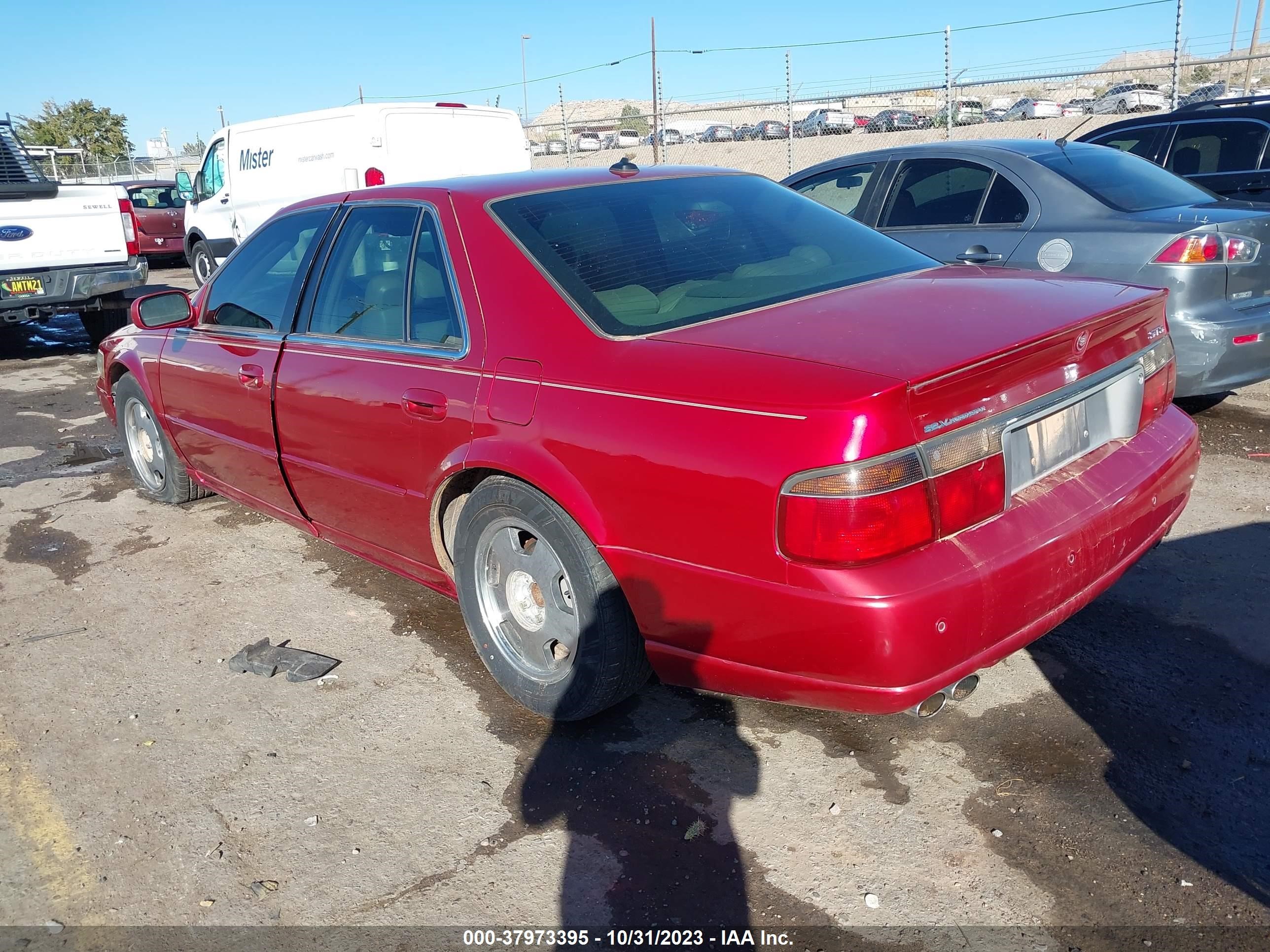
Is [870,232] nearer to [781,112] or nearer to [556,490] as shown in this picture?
[556,490]

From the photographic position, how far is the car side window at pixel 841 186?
21.1 ft

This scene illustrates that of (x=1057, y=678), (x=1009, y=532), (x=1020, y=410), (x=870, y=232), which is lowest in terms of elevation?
(x=1057, y=678)

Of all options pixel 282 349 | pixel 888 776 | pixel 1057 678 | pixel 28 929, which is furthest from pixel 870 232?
pixel 28 929

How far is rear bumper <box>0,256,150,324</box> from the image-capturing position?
9.23 meters

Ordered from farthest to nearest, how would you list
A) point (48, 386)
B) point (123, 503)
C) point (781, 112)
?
point (781, 112), point (48, 386), point (123, 503)

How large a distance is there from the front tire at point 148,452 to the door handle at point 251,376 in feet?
3.99

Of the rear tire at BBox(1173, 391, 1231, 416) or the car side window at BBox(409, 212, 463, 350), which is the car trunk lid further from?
the rear tire at BBox(1173, 391, 1231, 416)

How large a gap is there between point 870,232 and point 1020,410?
1.40m

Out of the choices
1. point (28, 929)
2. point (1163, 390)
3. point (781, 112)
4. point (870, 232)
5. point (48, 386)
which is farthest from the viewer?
point (781, 112)

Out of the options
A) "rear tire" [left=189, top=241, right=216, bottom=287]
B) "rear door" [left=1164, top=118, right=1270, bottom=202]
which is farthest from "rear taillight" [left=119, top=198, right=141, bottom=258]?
"rear door" [left=1164, top=118, right=1270, bottom=202]

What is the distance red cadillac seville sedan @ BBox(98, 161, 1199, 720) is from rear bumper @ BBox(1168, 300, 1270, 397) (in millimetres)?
2210

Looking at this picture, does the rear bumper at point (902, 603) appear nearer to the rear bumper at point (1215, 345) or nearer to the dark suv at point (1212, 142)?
the rear bumper at point (1215, 345)

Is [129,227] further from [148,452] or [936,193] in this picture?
[936,193]

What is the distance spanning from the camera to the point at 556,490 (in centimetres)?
271
